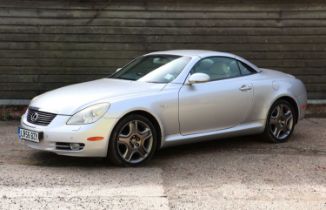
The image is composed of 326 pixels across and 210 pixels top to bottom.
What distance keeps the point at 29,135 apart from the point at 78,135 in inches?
28.2

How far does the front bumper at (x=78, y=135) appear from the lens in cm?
615

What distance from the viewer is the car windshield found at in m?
7.15

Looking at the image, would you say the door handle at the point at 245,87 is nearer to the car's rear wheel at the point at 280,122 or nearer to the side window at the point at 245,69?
the side window at the point at 245,69

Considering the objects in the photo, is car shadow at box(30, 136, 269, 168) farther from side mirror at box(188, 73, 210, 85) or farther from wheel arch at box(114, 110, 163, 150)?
side mirror at box(188, 73, 210, 85)

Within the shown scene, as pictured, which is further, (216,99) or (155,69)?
(155,69)

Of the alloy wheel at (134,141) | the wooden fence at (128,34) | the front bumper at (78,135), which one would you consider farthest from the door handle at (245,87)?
the wooden fence at (128,34)

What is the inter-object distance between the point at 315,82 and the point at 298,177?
210 inches

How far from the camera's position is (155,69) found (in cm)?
735

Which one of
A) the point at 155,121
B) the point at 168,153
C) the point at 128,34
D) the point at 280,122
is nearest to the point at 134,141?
the point at 155,121

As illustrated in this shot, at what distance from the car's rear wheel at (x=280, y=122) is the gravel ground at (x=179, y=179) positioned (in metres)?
0.18

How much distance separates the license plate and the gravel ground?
0.34 metres

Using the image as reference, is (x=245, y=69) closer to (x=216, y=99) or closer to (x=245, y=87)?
(x=245, y=87)

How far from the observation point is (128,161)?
649cm

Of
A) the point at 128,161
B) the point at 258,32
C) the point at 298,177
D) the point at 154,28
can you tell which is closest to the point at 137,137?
the point at 128,161
